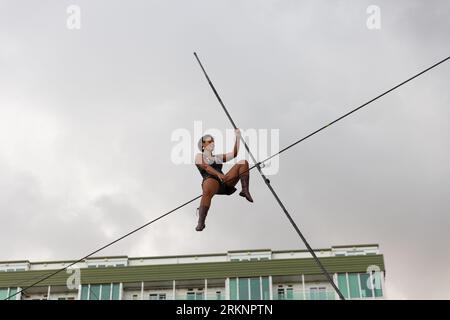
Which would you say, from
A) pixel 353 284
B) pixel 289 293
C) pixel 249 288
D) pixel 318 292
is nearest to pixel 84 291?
pixel 249 288

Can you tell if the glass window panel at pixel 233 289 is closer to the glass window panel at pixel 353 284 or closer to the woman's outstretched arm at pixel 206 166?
the glass window panel at pixel 353 284

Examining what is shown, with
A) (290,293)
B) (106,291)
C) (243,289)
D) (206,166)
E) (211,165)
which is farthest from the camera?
(106,291)

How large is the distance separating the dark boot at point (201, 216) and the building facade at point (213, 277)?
23.1 meters

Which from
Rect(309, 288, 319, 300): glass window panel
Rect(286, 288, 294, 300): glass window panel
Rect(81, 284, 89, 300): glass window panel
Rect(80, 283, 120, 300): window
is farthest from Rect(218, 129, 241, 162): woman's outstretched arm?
Rect(81, 284, 89, 300): glass window panel

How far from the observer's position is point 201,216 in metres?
17.8

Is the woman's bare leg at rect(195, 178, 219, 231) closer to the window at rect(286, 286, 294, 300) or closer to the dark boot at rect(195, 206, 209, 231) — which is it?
the dark boot at rect(195, 206, 209, 231)

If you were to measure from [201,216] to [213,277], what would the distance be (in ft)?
81.2

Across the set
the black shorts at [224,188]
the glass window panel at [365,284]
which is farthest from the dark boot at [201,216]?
the glass window panel at [365,284]

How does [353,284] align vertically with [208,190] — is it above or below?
above

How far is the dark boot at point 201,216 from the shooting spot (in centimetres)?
1773

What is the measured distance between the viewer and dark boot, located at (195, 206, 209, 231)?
58.2 feet

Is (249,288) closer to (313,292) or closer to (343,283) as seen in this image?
(313,292)
